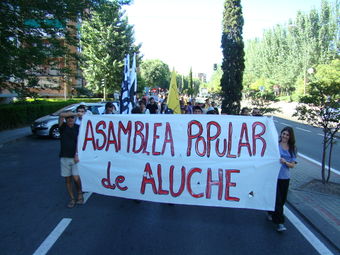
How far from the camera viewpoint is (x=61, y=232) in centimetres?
428

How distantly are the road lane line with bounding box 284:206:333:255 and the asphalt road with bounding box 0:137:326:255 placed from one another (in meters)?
0.09

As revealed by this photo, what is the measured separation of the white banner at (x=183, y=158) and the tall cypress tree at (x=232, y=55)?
1293 cm

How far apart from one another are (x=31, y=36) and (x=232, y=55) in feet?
35.0

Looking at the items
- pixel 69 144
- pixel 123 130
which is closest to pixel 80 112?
pixel 69 144

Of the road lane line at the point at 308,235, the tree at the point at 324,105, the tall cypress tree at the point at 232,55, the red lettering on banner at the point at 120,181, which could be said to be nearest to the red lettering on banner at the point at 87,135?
the red lettering on banner at the point at 120,181

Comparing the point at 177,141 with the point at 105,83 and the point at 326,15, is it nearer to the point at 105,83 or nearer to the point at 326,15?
the point at 105,83

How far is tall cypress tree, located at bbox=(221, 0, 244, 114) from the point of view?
55.9 feet

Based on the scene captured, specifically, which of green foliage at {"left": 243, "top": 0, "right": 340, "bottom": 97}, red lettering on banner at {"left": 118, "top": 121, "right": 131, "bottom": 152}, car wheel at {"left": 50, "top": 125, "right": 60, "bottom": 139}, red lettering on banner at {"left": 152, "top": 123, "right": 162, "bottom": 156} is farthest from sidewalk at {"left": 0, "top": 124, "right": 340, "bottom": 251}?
green foliage at {"left": 243, "top": 0, "right": 340, "bottom": 97}

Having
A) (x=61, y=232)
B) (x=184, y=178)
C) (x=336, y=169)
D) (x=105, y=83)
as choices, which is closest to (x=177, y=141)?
(x=184, y=178)

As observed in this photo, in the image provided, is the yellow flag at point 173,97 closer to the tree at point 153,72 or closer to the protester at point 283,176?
the protester at point 283,176

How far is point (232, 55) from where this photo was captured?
17.3 m

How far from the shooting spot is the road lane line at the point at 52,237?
3.77 meters

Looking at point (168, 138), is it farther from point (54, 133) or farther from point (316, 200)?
point (54, 133)

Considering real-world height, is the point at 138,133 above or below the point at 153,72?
below
